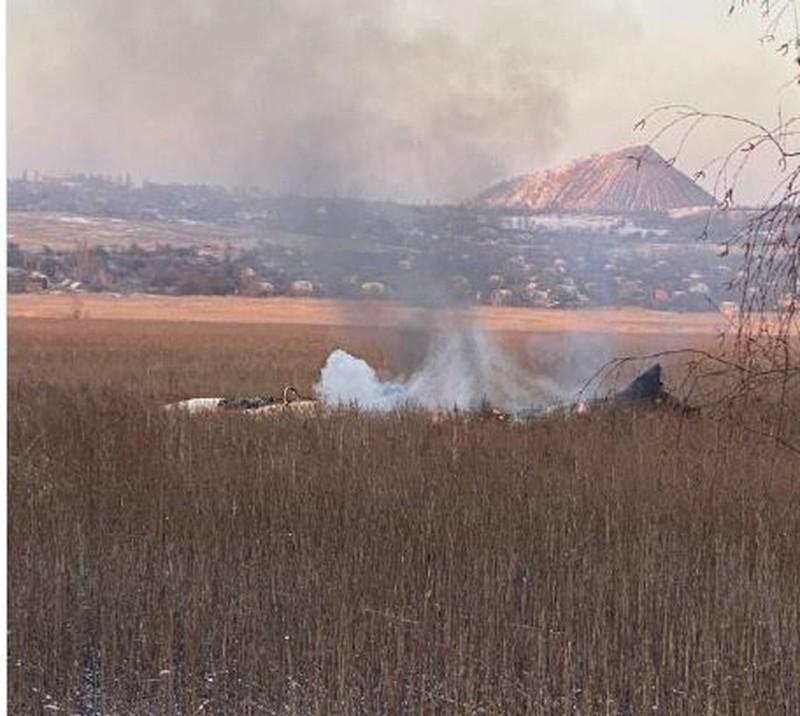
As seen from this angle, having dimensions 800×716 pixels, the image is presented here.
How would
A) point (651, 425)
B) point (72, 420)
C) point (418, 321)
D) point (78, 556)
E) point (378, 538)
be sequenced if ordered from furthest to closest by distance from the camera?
point (418, 321), point (651, 425), point (72, 420), point (378, 538), point (78, 556)

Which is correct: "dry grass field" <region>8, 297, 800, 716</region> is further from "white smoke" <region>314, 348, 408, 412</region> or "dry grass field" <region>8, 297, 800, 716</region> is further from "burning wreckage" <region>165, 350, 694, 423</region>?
"white smoke" <region>314, 348, 408, 412</region>

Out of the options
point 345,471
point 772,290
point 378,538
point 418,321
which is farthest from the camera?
point 418,321

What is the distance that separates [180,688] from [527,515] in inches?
55.8

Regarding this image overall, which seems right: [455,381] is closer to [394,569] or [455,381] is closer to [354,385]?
[354,385]

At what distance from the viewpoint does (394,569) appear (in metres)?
3.38

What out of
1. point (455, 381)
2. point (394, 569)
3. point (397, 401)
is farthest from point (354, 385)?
point (394, 569)

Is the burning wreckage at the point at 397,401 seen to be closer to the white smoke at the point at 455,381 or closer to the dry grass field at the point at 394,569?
the white smoke at the point at 455,381

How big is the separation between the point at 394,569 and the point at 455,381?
4.15 metres

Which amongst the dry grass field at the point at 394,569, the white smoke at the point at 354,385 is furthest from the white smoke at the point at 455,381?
the dry grass field at the point at 394,569

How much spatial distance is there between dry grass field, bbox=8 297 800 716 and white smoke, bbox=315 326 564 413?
68.8 inches

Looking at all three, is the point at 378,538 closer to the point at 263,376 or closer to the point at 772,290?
the point at 772,290

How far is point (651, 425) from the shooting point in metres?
5.59

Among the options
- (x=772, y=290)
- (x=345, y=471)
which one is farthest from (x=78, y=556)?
(x=772, y=290)

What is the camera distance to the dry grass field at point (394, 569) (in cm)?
271
